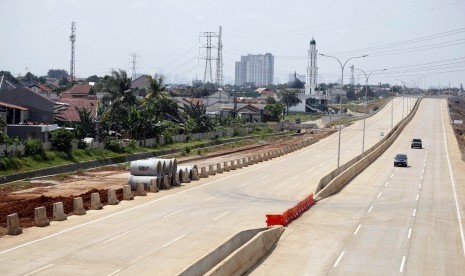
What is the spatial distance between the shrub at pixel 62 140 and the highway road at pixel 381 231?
24.5 m

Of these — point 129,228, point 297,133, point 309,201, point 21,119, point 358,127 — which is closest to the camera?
point 129,228

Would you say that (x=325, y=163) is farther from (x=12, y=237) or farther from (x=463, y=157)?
(x=12, y=237)

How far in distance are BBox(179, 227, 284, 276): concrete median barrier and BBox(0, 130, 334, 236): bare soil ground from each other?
9406 mm

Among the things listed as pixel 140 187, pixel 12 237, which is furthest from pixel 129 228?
pixel 140 187

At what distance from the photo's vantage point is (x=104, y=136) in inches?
3155

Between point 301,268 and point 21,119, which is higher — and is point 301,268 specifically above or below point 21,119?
below

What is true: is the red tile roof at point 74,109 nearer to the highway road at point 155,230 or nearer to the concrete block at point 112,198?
the highway road at point 155,230

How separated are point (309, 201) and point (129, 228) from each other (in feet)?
45.7

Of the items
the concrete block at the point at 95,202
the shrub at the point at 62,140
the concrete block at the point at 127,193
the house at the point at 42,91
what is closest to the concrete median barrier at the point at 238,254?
the concrete block at the point at 95,202

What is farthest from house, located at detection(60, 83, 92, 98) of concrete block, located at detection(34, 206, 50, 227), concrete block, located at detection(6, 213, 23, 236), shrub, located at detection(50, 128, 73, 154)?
concrete block, located at detection(6, 213, 23, 236)

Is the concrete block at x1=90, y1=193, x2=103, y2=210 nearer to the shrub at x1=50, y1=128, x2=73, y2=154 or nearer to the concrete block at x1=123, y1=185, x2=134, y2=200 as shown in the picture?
the concrete block at x1=123, y1=185, x2=134, y2=200

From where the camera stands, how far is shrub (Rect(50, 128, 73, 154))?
63812 mm

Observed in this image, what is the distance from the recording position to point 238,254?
84.5 feet

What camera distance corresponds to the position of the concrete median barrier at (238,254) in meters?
22.2
